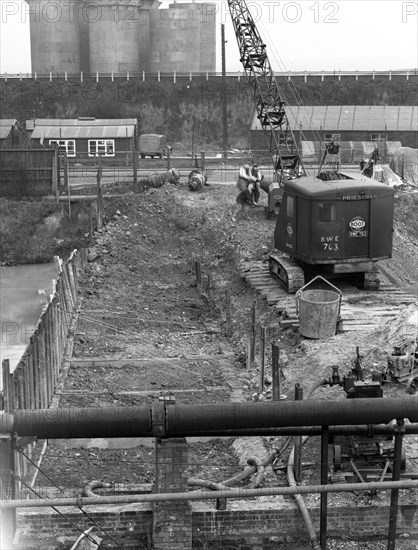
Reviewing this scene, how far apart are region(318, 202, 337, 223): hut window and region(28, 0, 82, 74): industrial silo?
62082mm

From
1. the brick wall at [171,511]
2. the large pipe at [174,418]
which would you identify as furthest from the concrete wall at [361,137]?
the large pipe at [174,418]

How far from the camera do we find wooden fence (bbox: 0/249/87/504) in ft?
41.5

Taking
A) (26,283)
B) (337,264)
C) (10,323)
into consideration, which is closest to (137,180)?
(26,283)

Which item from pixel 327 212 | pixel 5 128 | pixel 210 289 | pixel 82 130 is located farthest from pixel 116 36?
pixel 327 212

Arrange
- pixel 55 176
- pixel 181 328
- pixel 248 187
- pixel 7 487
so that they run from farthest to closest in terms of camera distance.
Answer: pixel 55 176
pixel 248 187
pixel 181 328
pixel 7 487

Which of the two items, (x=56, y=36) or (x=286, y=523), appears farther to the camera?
(x=56, y=36)

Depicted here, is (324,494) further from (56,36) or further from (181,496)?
(56,36)

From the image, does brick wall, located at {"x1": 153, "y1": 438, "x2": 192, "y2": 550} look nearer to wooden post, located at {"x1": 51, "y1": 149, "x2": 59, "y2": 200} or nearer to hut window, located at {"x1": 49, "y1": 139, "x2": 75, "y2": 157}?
wooden post, located at {"x1": 51, "y1": 149, "x2": 59, "y2": 200}

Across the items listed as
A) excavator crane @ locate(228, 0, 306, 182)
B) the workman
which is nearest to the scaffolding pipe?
the workman

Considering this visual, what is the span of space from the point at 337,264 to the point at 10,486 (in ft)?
46.3

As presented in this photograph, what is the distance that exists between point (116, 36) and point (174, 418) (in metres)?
73.4

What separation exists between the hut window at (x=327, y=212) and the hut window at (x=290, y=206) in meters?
1.07

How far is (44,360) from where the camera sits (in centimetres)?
1705

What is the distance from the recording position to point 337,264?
2350 cm
